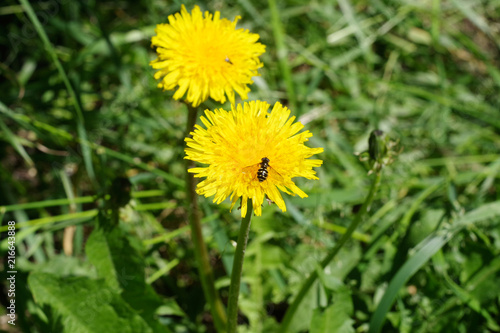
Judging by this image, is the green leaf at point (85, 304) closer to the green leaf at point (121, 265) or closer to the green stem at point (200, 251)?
the green leaf at point (121, 265)

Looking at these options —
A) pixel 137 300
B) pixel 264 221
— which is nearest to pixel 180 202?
pixel 264 221

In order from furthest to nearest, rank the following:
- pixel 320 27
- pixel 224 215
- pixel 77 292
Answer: pixel 320 27 → pixel 224 215 → pixel 77 292

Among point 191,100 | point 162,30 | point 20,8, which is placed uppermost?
point 20,8

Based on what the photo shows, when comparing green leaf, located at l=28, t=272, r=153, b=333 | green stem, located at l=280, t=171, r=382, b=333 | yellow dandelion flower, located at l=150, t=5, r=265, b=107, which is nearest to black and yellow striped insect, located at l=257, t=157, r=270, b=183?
yellow dandelion flower, located at l=150, t=5, r=265, b=107

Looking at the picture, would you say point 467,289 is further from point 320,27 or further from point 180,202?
point 320,27

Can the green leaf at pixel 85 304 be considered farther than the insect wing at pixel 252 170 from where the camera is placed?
Yes

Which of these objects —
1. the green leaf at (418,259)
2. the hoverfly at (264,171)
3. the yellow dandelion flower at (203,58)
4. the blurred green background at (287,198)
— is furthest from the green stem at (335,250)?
the yellow dandelion flower at (203,58)
